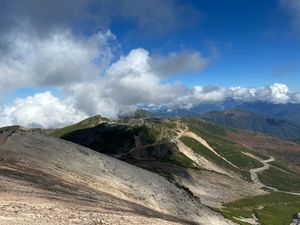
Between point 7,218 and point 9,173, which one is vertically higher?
point 9,173

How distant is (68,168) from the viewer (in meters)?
88.2

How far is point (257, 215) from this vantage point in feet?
616

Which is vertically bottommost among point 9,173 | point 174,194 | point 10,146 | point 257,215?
point 257,215

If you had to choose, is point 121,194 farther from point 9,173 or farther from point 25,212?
point 25,212

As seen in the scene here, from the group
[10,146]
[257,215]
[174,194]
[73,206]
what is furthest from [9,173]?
[257,215]

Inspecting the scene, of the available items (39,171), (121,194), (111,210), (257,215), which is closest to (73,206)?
(111,210)

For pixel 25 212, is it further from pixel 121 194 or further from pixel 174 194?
pixel 174 194

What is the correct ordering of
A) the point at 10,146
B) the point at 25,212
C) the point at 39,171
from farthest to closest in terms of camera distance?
1. the point at 10,146
2. the point at 39,171
3. the point at 25,212

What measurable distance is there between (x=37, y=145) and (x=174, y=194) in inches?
1420

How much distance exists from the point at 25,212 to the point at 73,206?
9.03m

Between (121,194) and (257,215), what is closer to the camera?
(121,194)

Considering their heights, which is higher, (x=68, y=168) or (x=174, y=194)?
(x=68, y=168)

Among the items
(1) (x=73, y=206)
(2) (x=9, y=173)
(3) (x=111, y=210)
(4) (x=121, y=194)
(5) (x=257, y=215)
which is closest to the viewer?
(1) (x=73, y=206)

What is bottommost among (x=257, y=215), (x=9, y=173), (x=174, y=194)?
(x=257, y=215)
